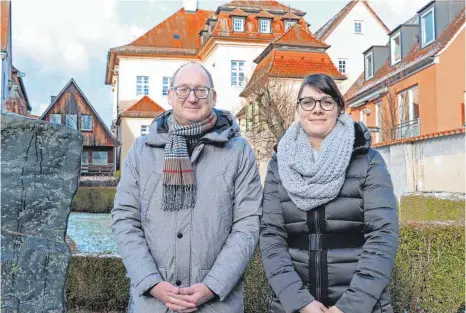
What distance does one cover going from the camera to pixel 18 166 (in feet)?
11.2

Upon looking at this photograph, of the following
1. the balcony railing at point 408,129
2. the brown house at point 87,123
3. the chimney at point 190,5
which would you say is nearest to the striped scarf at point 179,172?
the balcony railing at point 408,129

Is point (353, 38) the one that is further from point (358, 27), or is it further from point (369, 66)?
point (369, 66)

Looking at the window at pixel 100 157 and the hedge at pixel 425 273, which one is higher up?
the window at pixel 100 157

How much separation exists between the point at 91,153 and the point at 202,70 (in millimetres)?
40072

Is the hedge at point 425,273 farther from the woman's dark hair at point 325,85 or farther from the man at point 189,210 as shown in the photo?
the woman's dark hair at point 325,85

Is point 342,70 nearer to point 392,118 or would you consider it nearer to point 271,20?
point 271,20

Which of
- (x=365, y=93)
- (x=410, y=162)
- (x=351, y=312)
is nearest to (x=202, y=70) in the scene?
(x=351, y=312)

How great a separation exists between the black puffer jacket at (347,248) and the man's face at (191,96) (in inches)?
31.0

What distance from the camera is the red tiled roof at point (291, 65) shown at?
79.2ft

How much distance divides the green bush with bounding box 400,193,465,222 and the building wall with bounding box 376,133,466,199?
2527 millimetres

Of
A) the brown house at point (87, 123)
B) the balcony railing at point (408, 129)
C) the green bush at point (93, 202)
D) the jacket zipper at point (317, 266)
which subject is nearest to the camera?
the jacket zipper at point (317, 266)

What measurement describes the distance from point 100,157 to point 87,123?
3109 mm

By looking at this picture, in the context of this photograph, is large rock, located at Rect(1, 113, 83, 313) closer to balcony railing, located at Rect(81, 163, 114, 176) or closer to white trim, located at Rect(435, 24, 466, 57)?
white trim, located at Rect(435, 24, 466, 57)

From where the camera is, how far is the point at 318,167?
2.83m
